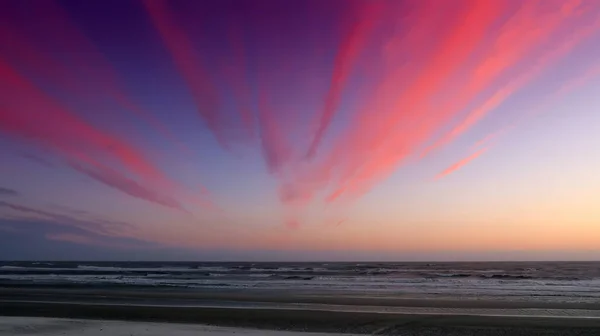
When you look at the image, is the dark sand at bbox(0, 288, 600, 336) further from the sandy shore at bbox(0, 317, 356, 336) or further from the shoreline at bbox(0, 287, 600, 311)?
the sandy shore at bbox(0, 317, 356, 336)

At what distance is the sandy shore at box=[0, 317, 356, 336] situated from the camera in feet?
55.0

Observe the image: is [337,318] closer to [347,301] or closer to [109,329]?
[347,301]

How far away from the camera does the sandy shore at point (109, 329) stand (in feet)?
55.0

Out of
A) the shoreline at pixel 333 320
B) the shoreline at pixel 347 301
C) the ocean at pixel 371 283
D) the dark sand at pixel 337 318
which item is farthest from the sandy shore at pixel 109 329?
the ocean at pixel 371 283

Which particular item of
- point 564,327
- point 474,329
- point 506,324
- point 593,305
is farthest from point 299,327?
point 593,305

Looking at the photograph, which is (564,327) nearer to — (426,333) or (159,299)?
(426,333)

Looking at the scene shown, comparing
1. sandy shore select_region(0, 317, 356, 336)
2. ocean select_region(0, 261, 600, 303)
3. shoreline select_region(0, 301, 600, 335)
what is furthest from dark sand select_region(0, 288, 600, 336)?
ocean select_region(0, 261, 600, 303)

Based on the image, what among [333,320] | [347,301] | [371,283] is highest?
[371,283]

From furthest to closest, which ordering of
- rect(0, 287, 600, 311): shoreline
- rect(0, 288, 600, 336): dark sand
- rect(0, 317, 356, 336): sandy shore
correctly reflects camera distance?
rect(0, 287, 600, 311): shoreline → rect(0, 288, 600, 336): dark sand → rect(0, 317, 356, 336): sandy shore

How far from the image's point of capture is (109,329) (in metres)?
17.6

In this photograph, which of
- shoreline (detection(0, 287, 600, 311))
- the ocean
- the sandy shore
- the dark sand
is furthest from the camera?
the ocean

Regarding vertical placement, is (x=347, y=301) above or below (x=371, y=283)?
below

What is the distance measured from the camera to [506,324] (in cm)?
2091

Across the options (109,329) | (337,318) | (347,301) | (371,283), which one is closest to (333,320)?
(337,318)
